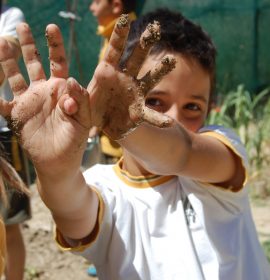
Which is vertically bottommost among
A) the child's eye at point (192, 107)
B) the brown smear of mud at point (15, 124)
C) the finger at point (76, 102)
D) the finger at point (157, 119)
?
the child's eye at point (192, 107)

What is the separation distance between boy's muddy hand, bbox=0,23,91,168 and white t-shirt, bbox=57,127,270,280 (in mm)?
338

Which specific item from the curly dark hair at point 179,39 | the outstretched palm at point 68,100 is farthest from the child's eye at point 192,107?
the outstretched palm at point 68,100

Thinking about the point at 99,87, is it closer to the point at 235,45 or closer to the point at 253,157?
the point at 253,157

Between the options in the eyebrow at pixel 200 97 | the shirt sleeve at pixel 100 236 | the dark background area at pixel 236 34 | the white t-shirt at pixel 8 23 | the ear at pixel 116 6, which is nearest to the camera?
the shirt sleeve at pixel 100 236

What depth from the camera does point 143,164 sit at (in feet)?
4.95

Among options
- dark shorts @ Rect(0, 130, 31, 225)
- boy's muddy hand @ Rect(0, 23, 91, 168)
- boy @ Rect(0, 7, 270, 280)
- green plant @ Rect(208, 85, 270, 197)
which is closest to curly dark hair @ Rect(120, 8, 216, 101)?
boy @ Rect(0, 7, 270, 280)

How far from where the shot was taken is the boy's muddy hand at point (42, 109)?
1262mm

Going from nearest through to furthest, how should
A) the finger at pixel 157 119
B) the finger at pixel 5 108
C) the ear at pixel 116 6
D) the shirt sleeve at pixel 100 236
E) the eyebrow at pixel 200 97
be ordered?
the finger at pixel 157 119 → the finger at pixel 5 108 → the shirt sleeve at pixel 100 236 → the eyebrow at pixel 200 97 → the ear at pixel 116 6

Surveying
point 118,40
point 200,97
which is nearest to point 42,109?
point 118,40

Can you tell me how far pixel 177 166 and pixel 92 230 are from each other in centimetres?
30

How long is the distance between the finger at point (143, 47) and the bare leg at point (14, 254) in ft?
6.06

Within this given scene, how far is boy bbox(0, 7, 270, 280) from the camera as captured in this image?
1252 millimetres

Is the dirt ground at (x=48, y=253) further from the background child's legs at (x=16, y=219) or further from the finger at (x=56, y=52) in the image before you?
the finger at (x=56, y=52)

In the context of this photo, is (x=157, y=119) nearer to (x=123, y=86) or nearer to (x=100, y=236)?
(x=123, y=86)
